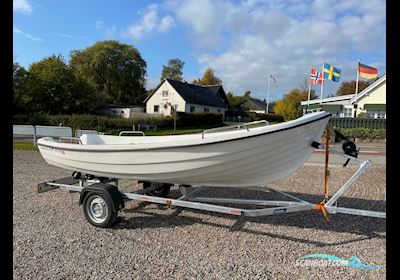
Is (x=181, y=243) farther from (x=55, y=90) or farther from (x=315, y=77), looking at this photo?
(x=55, y=90)

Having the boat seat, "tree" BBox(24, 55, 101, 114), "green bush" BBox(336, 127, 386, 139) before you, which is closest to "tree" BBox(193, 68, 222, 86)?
"tree" BBox(24, 55, 101, 114)

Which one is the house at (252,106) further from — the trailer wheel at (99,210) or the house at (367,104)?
the trailer wheel at (99,210)

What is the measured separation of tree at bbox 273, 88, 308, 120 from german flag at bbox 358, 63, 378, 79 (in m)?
8.61

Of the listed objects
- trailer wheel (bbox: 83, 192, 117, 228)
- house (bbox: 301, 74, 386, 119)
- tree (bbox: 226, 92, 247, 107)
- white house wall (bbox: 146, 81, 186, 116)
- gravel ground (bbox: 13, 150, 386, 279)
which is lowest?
gravel ground (bbox: 13, 150, 386, 279)

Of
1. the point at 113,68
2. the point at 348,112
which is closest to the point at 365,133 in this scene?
the point at 348,112

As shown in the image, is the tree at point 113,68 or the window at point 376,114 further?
the tree at point 113,68

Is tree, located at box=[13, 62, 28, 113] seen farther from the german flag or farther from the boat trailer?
the german flag

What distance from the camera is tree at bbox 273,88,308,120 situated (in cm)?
3509

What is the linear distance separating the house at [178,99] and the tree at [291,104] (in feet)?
32.4

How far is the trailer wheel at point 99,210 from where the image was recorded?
13.8 feet

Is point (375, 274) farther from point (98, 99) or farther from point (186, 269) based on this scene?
point (98, 99)

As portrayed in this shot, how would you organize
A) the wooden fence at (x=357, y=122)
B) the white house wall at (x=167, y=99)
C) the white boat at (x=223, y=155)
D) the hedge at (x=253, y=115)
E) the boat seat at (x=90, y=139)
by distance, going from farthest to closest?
the hedge at (x=253, y=115), the white house wall at (x=167, y=99), the wooden fence at (x=357, y=122), the boat seat at (x=90, y=139), the white boat at (x=223, y=155)

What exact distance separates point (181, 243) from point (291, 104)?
36.6m

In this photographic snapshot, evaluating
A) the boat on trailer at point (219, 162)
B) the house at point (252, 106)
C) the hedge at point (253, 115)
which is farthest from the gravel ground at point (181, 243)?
the house at point (252, 106)
